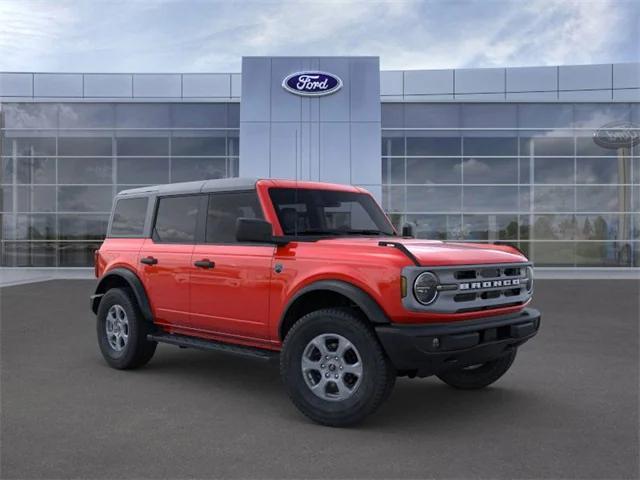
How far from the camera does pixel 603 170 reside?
26875 millimetres

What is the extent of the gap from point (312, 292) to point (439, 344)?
115cm

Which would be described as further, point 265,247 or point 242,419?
point 265,247

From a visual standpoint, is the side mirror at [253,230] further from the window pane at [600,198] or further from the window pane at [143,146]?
the window pane at [600,198]

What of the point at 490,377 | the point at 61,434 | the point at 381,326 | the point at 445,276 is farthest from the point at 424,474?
the point at 61,434

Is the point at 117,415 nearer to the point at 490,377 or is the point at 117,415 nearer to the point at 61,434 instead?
the point at 61,434

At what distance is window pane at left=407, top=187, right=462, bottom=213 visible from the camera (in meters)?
26.8

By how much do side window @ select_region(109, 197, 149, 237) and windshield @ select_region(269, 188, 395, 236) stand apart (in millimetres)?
2001

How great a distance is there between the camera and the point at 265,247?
5.41 meters

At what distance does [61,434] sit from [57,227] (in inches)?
954

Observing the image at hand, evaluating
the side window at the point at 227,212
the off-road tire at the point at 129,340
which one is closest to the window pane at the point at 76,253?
the off-road tire at the point at 129,340

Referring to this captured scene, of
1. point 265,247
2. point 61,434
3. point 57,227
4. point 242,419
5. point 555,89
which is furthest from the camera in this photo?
point 555,89

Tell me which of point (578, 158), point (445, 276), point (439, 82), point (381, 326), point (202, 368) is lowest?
point (202, 368)

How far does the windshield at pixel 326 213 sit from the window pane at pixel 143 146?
2192 centimetres

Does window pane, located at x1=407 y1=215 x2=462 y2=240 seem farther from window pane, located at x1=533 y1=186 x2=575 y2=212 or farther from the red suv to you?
the red suv
